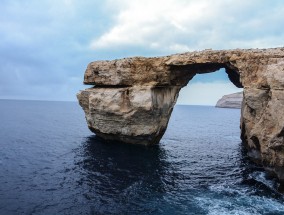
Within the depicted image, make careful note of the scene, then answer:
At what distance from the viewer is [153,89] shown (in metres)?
38.4

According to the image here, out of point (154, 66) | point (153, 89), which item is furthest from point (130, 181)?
point (154, 66)

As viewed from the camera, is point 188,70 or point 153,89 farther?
point 188,70

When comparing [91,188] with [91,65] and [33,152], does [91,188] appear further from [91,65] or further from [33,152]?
[91,65]

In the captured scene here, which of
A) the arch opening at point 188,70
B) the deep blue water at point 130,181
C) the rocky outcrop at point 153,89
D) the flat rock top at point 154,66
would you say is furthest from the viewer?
the arch opening at point 188,70

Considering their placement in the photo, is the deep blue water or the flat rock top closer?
the deep blue water

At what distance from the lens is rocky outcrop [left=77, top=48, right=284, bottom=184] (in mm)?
28188

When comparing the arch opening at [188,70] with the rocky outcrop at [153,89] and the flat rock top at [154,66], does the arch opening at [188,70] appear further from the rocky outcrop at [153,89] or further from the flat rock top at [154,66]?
the flat rock top at [154,66]

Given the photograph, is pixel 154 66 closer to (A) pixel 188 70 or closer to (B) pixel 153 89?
(B) pixel 153 89

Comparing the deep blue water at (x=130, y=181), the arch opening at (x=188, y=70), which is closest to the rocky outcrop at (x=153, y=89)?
the arch opening at (x=188, y=70)

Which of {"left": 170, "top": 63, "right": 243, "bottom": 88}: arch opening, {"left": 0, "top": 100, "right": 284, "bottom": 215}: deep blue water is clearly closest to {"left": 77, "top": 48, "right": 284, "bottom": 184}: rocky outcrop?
{"left": 170, "top": 63, "right": 243, "bottom": 88}: arch opening

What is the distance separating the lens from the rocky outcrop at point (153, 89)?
28.2m

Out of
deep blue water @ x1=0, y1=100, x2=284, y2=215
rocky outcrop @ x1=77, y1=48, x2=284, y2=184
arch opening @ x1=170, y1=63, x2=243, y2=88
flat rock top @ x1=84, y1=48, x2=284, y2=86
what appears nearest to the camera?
deep blue water @ x1=0, y1=100, x2=284, y2=215

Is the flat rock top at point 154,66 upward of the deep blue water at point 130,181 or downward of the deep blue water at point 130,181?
upward

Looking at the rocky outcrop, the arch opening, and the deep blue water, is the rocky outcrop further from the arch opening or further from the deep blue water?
the deep blue water
